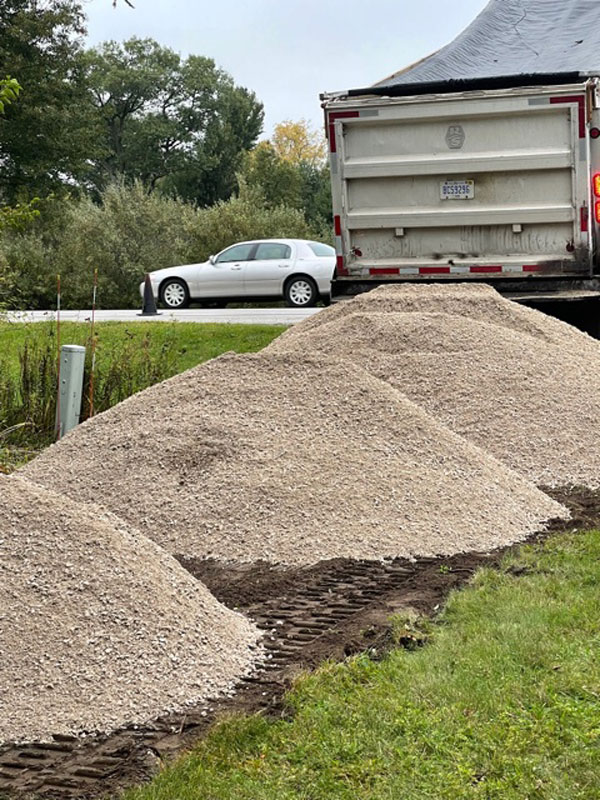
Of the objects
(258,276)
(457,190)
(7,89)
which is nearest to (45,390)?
(7,89)

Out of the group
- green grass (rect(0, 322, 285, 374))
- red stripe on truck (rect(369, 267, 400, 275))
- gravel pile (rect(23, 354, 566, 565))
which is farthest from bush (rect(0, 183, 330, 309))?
gravel pile (rect(23, 354, 566, 565))

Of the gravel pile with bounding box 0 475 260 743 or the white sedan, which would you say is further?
the white sedan

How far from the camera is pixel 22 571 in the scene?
4.91 metres

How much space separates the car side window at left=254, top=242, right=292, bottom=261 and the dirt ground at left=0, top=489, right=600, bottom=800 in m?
18.3

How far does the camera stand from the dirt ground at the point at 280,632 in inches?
158

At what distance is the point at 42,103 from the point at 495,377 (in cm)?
3135

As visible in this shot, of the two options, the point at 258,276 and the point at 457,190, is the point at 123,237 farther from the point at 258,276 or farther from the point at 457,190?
the point at 457,190

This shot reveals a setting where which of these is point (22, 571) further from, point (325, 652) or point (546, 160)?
point (546, 160)

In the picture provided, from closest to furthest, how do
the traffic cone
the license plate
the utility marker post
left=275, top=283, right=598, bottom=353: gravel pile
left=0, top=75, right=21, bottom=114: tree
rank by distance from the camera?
left=0, top=75, right=21, bottom=114: tree
the utility marker post
left=275, top=283, right=598, bottom=353: gravel pile
the license plate
the traffic cone

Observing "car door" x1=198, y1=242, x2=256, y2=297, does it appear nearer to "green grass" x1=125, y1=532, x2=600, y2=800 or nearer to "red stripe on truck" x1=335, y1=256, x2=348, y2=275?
"red stripe on truck" x1=335, y1=256, x2=348, y2=275

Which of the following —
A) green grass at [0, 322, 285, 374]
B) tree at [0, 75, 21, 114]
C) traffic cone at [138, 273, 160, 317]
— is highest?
tree at [0, 75, 21, 114]

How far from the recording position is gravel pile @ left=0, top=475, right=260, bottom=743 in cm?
445

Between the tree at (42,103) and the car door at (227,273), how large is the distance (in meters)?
11.5

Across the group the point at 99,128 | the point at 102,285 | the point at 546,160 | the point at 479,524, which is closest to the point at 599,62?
the point at 546,160
